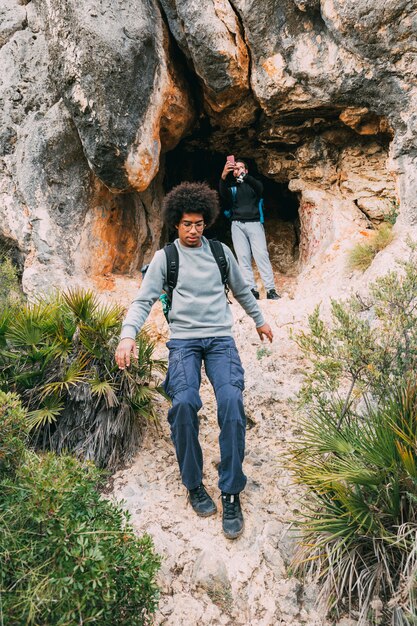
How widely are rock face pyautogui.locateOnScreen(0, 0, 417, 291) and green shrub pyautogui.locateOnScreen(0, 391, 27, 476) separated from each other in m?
4.26

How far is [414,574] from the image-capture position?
258 cm

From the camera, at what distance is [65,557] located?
2.37 metres

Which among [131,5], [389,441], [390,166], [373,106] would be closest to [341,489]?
[389,441]

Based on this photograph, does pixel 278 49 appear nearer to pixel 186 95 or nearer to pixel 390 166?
pixel 186 95

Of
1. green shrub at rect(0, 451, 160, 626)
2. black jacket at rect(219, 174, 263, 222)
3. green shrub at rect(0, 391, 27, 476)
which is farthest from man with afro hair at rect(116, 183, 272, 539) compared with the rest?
black jacket at rect(219, 174, 263, 222)

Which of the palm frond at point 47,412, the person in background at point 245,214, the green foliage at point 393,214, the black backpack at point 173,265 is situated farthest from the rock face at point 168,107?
the black backpack at point 173,265

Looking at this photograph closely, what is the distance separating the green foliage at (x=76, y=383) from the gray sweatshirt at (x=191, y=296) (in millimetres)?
995

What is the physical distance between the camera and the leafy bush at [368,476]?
9.21 feet

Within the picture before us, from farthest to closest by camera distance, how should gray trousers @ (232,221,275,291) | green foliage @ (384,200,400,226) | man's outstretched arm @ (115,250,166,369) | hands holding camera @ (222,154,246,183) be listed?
gray trousers @ (232,221,275,291)
hands holding camera @ (222,154,246,183)
green foliage @ (384,200,400,226)
man's outstretched arm @ (115,250,166,369)

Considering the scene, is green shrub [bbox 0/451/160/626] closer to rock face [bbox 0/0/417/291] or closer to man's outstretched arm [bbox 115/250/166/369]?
man's outstretched arm [bbox 115/250/166/369]

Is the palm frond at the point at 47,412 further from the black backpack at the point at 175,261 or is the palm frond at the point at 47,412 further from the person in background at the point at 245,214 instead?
the person in background at the point at 245,214

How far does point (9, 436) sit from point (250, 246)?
18.6 feet

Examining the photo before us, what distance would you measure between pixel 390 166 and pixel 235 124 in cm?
313

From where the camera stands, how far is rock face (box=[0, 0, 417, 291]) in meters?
6.30
